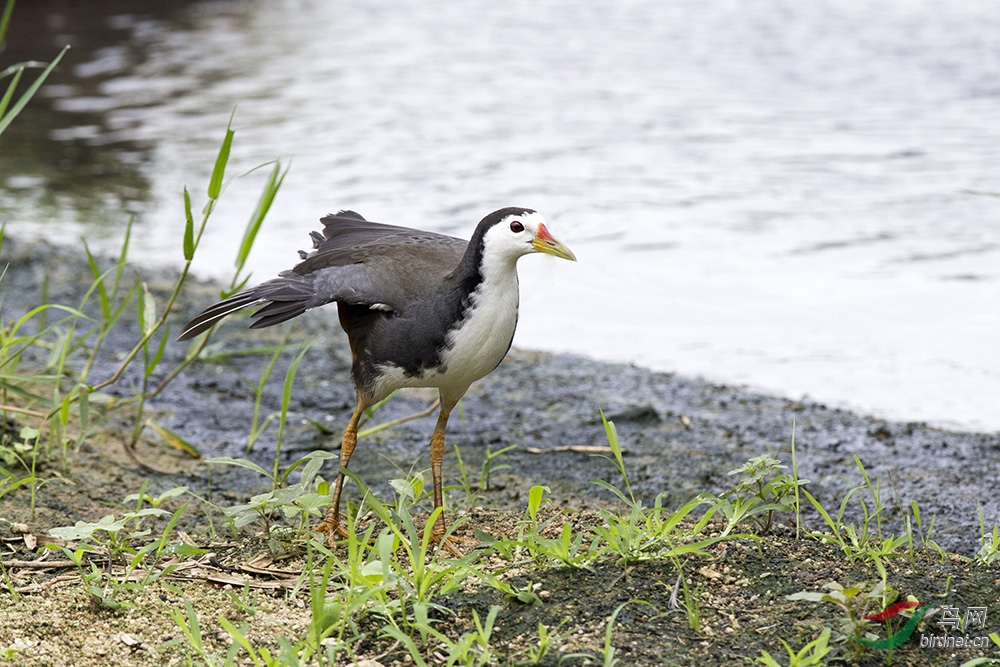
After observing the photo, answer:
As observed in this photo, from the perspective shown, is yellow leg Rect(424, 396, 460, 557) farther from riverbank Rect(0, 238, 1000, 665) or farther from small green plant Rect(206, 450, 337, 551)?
small green plant Rect(206, 450, 337, 551)

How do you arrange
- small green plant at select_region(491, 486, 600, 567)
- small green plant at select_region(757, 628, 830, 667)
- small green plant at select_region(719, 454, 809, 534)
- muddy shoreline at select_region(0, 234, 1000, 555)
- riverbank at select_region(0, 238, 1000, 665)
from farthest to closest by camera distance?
1. muddy shoreline at select_region(0, 234, 1000, 555)
2. small green plant at select_region(719, 454, 809, 534)
3. small green plant at select_region(491, 486, 600, 567)
4. riverbank at select_region(0, 238, 1000, 665)
5. small green plant at select_region(757, 628, 830, 667)

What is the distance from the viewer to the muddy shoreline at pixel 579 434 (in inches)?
161

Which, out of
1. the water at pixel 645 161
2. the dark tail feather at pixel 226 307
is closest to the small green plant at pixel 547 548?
the dark tail feather at pixel 226 307

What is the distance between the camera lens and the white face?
10.6 feet

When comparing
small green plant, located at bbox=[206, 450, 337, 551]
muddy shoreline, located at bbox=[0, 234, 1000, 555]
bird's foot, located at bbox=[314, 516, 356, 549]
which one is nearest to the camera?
small green plant, located at bbox=[206, 450, 337, 551]

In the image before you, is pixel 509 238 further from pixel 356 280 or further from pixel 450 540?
pixel 450 540

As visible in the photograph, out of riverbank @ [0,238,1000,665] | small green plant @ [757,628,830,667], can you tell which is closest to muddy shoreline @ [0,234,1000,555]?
riverbank @ [0,238,1000,665]

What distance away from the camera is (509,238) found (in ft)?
10.6

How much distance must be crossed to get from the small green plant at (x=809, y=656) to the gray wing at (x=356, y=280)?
150 centimetres

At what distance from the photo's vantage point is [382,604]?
8.59ft

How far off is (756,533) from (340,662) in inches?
50.4

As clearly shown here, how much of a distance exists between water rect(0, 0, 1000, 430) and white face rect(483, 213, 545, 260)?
196 centimetres

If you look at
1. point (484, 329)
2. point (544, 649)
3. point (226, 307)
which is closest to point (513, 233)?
point (484, 329)

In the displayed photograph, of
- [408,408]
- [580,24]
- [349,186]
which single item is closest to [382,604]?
[408,408]
